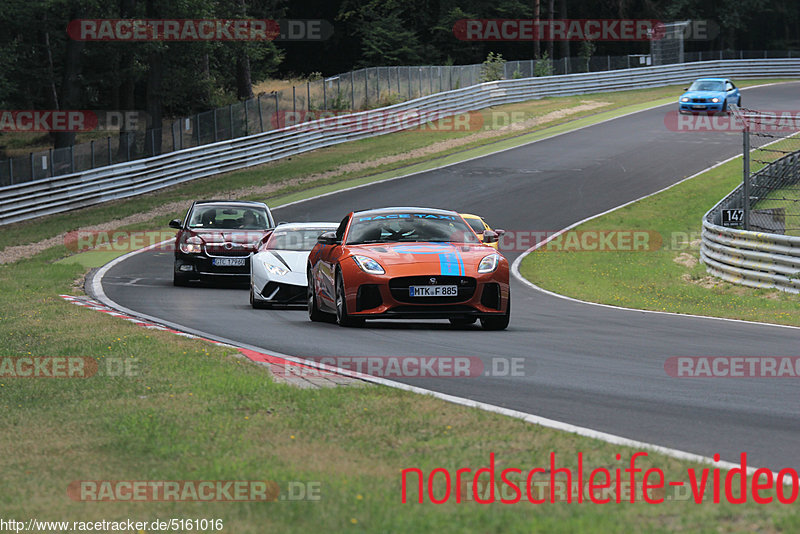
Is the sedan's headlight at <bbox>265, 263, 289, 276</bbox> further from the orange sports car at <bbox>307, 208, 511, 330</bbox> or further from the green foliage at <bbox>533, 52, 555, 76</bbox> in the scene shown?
the green foliage at <bbox>533, 52, 555, 76</bbox>

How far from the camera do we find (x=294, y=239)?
57.0ft

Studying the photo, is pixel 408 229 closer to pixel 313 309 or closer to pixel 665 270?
pixel 313 309

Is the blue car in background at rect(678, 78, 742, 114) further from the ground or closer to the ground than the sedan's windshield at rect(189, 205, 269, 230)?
further from the ground

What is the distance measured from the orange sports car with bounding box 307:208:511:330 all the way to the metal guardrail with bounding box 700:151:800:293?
7.83 m

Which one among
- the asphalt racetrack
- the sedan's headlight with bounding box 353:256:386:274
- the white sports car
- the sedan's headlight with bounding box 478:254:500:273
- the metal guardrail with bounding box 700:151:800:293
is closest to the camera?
the asphalt racetrack

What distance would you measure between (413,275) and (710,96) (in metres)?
36.5

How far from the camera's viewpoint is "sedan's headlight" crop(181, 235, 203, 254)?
66.8 feet

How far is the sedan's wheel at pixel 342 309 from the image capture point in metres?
12.7

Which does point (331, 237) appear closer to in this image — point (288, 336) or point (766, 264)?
point (288, 336)

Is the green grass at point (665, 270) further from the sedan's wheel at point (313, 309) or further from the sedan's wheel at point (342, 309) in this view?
the sedan's wheel at point (342, 309)

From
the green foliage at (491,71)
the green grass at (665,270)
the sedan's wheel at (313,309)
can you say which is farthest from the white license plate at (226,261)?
the green foliage at (491,71)

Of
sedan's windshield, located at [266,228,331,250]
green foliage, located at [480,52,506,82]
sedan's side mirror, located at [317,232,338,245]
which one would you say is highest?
green foliage, located at [480,52,506,82]

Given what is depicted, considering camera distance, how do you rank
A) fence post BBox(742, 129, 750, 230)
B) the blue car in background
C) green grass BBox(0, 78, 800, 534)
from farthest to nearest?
1. the blue car in background
2. fence post BBox(742, 129, 750, 230)
3. green grass BBox(0, 78, 800, 534)

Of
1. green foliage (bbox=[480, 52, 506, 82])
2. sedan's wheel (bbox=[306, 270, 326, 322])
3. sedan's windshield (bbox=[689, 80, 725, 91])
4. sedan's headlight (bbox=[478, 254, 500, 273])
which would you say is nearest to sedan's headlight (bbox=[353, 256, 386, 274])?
sedan's headlight (bbox=[478, 254, 500, 273])
